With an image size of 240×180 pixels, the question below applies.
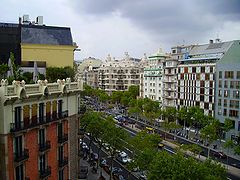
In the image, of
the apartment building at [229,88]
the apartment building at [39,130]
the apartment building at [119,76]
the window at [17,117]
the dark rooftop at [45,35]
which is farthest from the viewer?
the apartment building at [119,76]

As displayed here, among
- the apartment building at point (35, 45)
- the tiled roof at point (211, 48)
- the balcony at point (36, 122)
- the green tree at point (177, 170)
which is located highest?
the tiled roof at point (211, 48)

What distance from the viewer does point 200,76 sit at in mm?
93375

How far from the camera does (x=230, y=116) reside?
82.1 m

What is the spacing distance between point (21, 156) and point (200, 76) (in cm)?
7084

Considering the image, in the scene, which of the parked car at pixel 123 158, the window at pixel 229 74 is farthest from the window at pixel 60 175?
the window at pixel 229 74

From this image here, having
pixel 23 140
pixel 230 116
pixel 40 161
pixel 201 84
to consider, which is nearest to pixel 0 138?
pixel 23 140

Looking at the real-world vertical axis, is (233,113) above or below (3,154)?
Answer: below

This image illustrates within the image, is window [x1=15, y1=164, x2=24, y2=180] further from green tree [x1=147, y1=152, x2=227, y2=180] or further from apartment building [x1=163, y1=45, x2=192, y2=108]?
apartment building [x1=163, y1=45, x2=192, y2=108]

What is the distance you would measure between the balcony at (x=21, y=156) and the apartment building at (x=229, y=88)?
59181 millimetres

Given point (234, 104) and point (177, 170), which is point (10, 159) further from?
point (234, 104)

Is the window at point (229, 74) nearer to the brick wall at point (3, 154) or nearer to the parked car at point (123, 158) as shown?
the parked car at point (123, 158)

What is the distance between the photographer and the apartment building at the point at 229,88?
8044 cm

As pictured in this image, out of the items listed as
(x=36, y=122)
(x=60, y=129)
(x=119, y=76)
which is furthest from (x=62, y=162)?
(x=119, y=76)

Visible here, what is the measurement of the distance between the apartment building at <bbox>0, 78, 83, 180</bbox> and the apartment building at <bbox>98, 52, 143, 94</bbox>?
116242 mm
